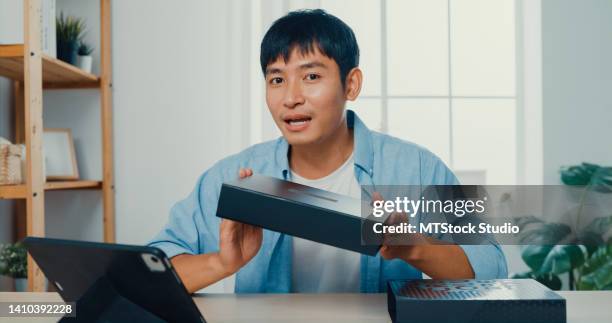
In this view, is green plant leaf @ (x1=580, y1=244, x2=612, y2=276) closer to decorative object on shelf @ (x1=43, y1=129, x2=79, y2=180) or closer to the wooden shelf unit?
the wooden shelf unit

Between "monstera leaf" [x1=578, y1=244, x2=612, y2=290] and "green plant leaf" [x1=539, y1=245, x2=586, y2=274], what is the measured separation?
1.4 inches

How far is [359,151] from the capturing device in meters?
1.34

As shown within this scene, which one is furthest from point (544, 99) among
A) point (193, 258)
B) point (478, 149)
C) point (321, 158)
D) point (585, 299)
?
point (193, 258)

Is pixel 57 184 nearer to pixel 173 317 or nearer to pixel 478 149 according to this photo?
pixel 173 317

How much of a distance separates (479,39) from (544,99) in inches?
14.7

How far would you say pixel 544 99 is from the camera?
236cm

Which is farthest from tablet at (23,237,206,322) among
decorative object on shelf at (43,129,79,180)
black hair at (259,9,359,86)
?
decorative object on shelf at (43,129,79,180)

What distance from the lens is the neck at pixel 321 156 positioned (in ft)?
4.48

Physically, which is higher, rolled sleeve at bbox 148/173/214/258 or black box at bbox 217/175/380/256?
black box at bbox 217/175/380/256

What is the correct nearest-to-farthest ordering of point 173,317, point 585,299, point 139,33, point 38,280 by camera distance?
1. point 173,317
2. point 585,299
3. point 38,280
4. point 139,33

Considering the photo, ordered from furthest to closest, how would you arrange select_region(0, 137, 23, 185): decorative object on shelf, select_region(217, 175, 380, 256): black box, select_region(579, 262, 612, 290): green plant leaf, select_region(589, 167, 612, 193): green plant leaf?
select_region(589, 167, 612, 193): green plant leaf < select_region(579, 262, 612, 290): green plant leaf < select_region(0, 137, 23, 185): decorative object on shelf < select_region(217, 175, 380, 256): black box

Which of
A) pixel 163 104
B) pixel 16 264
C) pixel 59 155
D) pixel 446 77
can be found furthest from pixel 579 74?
pixel 16 264

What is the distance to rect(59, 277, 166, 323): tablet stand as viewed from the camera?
76 centimetres

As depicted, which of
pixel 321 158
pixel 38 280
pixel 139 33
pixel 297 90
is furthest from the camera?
pixel 139 33
